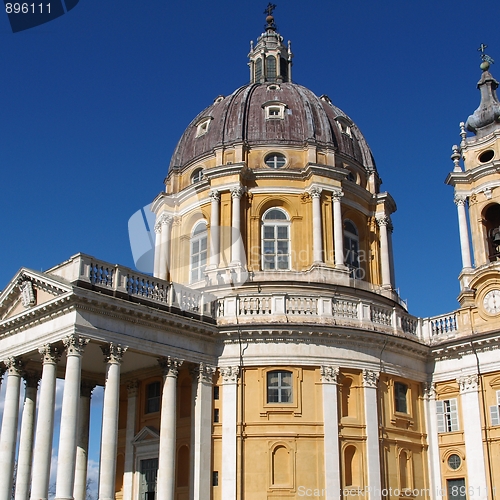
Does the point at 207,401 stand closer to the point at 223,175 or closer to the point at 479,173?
the point at 223,175

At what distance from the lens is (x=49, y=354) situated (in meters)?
23.5

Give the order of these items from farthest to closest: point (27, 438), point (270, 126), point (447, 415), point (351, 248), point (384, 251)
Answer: point (270, 126) < point (384, 251) < point (351, 248) < point (447, 415) < point (27, 438)

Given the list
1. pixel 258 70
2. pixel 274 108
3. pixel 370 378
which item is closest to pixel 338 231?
pixel 274 108

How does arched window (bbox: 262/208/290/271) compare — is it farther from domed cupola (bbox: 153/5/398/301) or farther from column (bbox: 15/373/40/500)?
column (bbox: 15/373/40/500)

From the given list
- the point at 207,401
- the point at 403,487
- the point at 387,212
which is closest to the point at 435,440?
the point at 403,487

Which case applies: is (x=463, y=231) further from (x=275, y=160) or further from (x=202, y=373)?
(x=202, y=373)

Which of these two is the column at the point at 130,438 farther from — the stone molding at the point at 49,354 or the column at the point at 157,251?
the column at the point at 157,251

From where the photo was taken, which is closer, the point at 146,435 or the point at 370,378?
the point at 370,378

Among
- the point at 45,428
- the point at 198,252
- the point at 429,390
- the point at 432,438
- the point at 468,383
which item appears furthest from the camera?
the point at 198,252

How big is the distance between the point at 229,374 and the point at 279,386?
183cm

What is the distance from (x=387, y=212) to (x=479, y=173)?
495 centimetres

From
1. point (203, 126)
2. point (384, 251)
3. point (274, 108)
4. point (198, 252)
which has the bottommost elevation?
point (198, 252)

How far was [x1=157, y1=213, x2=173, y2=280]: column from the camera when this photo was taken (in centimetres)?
3497

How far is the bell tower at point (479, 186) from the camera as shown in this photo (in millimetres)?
32062
